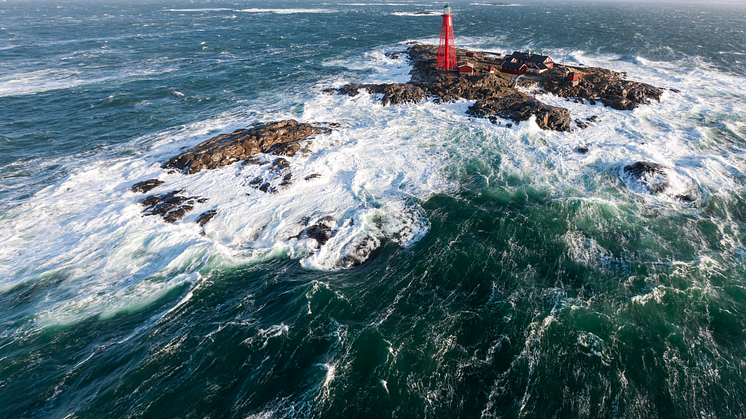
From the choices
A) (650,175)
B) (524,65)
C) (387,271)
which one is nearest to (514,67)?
(524,65)

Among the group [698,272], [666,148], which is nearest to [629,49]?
[666,148]

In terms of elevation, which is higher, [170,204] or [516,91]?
[516,91]

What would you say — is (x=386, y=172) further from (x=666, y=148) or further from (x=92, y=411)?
(x=666, y=148)

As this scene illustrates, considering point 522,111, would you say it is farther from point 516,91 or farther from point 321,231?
point 321,231

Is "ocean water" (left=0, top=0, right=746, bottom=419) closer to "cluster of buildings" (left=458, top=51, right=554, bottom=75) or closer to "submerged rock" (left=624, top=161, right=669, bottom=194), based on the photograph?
"submerged rock" (left=624, top=161, right=669, bottom=194)

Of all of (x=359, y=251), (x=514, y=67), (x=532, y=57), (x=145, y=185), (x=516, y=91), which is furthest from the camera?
(x=532, y=57)

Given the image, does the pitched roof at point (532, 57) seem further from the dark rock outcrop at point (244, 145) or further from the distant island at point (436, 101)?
the dark rock outcrop at point (244, 145)
